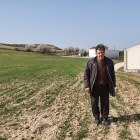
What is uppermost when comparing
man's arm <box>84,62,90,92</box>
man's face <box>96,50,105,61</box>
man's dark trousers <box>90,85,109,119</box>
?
man's face <box>96,50,105,61</box>

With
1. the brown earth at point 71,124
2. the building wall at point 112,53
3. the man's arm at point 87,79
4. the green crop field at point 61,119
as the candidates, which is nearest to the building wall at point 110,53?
the building wall at point 112,53

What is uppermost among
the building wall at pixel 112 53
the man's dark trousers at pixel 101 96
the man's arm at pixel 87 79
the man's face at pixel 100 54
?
the building wall at pixel 112 53

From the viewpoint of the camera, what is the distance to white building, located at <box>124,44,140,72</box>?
2427 cm

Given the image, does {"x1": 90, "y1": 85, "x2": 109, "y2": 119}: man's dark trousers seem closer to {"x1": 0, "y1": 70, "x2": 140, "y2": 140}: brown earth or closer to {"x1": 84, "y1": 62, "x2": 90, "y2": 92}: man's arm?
{"x1": 84, "y1": 62, "x2": 90, "y2": 92}: man's arm

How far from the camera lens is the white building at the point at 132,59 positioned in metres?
24.3

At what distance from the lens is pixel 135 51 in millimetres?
24531

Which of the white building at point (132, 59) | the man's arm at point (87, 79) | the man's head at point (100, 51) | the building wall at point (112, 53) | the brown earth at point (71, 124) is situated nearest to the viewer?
the brown earth at point (71, 124)

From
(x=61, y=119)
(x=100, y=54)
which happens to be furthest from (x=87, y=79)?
(x=61, y=119)

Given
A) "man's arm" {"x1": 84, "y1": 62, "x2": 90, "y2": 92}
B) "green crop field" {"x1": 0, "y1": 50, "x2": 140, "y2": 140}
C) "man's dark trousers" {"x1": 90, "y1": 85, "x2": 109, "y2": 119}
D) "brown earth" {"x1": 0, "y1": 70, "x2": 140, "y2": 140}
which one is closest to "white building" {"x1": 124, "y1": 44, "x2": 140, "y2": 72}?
"green crop field" {"x1": 0, "y1": 50, "x2": 140, "y2": 140}

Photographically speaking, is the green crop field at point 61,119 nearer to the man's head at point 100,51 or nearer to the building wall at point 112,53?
the man's head at point 100,51

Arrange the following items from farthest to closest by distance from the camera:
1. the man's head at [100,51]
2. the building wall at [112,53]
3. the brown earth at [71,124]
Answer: the building wall at [112,53], the man's head at [100,51], the brown earth at [71,124]

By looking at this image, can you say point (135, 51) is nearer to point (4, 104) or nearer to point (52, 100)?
point (52, 100)

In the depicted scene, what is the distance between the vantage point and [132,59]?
2489cm

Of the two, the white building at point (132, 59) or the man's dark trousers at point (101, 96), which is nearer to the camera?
the man's dark trousers at point (101, 96)
